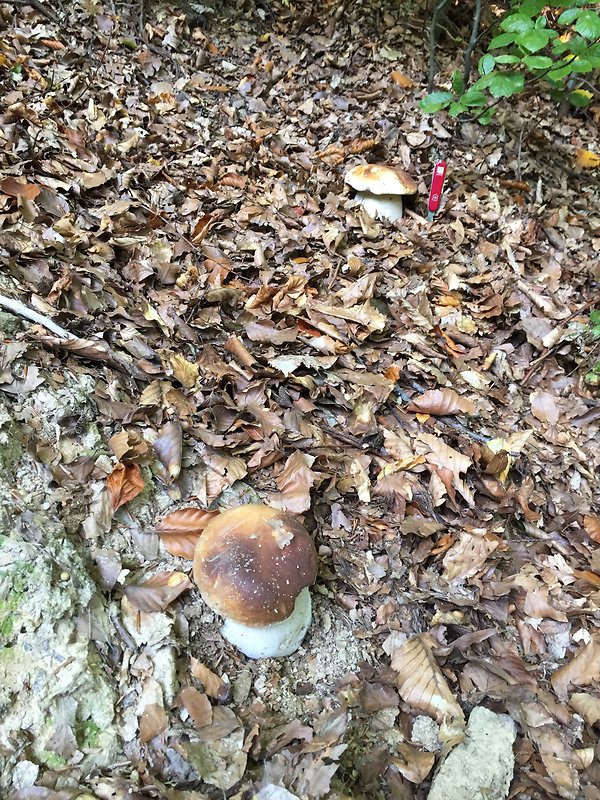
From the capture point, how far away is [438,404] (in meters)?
3.39

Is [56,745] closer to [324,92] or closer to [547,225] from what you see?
[547,225]

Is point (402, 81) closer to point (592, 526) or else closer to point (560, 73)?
point (560, 73)

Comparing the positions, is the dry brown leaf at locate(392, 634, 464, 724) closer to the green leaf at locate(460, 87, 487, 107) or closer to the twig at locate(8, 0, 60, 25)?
the green leaf at locate(460, 87, 487, 107)

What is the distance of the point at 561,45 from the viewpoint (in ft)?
13.5

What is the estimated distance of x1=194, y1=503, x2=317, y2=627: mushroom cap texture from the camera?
209cm

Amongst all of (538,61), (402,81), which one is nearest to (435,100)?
(538,61)

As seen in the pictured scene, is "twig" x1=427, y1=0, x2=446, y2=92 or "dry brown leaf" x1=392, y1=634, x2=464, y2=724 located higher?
"twig" x1=427, y1=0, x2=446, y2=92

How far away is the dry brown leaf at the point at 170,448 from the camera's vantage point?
267 centimetres

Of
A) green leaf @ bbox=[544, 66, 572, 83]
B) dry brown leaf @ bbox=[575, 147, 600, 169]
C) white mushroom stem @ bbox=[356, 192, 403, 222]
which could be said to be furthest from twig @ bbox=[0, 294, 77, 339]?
dry brown leaf @ bbox=[575, 147, 600, 169]

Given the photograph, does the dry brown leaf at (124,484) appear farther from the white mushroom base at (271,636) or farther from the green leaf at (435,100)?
the green leaf at (435,100)


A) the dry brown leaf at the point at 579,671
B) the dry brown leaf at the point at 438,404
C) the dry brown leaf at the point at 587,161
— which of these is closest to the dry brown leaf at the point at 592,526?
the dry brown leaf at the point at 579,671

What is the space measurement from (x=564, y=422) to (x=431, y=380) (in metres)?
0.99

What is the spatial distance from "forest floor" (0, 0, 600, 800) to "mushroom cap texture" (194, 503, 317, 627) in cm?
30

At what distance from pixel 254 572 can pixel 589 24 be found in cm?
388
